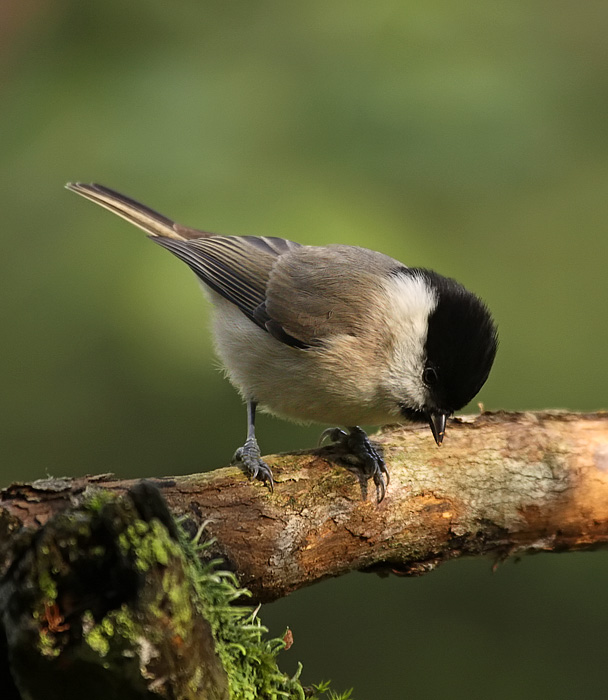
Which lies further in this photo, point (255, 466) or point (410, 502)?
point (410, 502)

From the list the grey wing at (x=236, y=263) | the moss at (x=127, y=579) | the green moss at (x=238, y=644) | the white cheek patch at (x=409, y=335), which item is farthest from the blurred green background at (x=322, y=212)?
the moss at (x=127, y=579)

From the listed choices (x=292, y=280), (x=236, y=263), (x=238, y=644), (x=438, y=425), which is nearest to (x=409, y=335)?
(x=438, y=425)

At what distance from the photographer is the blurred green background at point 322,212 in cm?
272

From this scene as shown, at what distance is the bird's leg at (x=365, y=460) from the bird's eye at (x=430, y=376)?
322 mm

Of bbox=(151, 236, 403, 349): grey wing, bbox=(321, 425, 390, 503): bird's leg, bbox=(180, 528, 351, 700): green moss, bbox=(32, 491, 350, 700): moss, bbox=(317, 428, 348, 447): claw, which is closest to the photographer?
bbox=(32, 491, 350, 700): moss

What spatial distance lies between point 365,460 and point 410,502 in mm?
212

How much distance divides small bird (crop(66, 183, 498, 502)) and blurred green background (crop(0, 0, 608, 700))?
226mm

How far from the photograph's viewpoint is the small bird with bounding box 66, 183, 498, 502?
9.01 feet

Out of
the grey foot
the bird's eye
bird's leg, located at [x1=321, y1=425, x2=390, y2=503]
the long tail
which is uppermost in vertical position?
the long tail

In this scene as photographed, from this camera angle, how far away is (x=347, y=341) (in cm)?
288

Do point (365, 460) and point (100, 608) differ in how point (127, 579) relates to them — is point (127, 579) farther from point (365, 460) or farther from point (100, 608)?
point (365, 460)

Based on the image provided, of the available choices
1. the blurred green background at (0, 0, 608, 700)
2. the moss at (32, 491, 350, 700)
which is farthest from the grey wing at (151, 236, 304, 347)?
the moss at (32, 491, 350, 700)

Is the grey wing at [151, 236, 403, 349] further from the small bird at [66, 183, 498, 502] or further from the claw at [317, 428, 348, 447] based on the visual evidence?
the claw at [317, 428, 348, 447]

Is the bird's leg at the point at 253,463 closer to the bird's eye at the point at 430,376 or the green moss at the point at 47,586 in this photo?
the bird's eye at the point at 430,376
